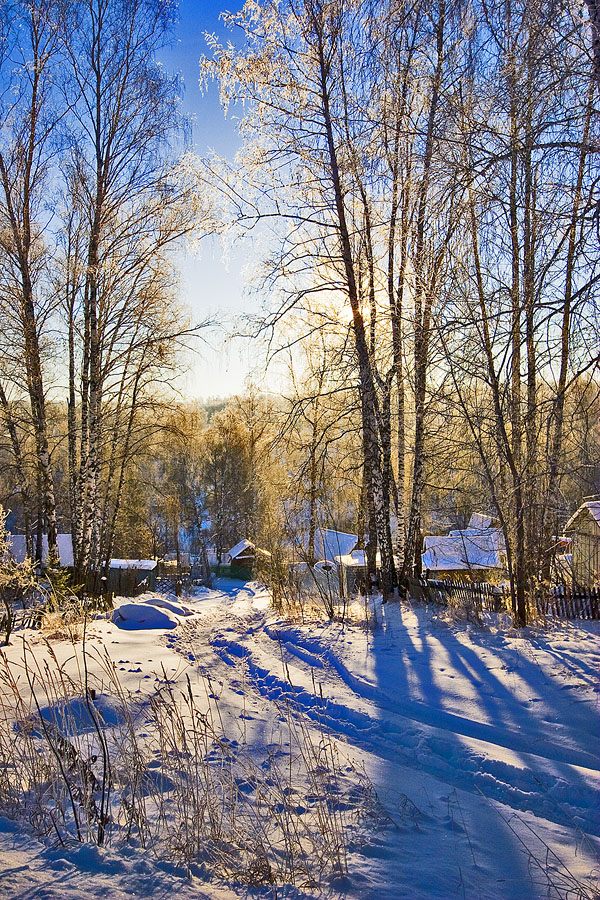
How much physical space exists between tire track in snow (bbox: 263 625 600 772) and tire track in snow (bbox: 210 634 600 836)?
4.5 inches

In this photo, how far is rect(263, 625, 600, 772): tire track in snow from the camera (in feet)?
12.8

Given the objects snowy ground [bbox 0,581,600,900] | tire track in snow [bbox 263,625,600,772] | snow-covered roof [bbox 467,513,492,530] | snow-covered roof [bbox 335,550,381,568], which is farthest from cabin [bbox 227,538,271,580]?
tire track in snow [bbox 263,625,600,772]

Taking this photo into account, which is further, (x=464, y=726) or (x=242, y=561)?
(x=242, y=561)

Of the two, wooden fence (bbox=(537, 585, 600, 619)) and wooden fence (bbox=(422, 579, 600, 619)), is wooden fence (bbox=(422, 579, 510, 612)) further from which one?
wooden fence (bbox=(537, 585, 600, 619))

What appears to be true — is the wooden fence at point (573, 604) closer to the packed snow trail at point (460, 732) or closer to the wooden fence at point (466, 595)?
the wooden fence at point (466, 595)

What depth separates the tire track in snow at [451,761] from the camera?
3293 millimetres

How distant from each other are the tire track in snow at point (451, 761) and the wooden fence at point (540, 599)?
4.72 m

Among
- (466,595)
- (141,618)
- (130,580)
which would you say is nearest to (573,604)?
(466,595)

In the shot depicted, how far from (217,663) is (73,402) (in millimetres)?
10719

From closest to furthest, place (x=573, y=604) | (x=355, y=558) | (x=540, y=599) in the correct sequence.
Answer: (x=540, y=599)
(x=573, y=604)
(x=355, y=558)

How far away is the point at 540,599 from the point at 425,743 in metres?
6.26

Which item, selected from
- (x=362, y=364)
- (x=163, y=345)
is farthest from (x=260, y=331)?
(x=163, y=345)

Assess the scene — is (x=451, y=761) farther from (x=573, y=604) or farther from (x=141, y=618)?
(x=141, y=618)

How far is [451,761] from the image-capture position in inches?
155
